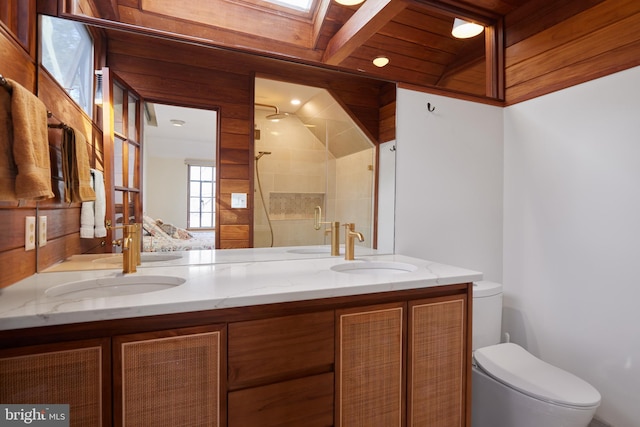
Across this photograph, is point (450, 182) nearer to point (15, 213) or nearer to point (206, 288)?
point (206, 288)

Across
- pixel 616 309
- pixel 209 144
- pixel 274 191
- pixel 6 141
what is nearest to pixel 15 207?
pixel 6 141

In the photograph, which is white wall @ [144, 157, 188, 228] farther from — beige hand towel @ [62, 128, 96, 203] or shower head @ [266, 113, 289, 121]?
shower head @ [266, 113, 289, 121]

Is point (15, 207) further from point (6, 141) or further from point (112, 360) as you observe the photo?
point (112, 360)

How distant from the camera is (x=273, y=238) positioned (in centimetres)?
166

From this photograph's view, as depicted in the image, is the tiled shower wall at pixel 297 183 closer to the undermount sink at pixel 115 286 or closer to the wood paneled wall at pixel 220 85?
the wood paneled wall at pixel 220 85

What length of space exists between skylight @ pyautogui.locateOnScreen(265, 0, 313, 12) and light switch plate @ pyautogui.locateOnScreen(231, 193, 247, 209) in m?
1.16

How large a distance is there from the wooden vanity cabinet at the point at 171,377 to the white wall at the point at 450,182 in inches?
50.0

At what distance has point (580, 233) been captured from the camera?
1.76 metres

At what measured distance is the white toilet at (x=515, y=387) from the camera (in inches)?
49.1

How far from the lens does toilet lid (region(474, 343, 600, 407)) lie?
1.26 meters

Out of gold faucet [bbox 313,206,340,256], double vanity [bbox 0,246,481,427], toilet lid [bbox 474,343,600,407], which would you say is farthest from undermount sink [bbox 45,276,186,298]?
toilet lid [bbox 474,343,600,407]

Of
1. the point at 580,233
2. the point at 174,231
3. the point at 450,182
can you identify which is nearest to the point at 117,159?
the point at 174,231

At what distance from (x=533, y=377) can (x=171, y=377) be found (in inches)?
58.5

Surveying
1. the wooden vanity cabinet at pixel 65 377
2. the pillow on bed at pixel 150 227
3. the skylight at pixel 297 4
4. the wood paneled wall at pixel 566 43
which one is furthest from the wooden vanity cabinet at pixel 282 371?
the wood paneled wall at pixel 566 43
